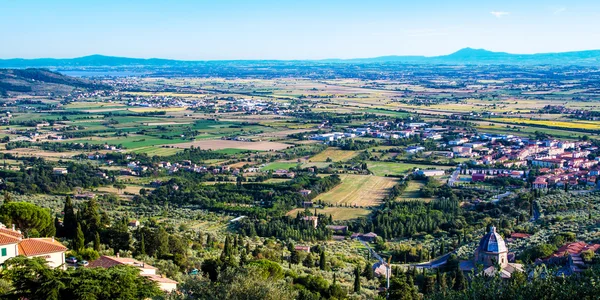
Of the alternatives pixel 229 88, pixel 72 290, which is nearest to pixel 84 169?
pixel 72 290

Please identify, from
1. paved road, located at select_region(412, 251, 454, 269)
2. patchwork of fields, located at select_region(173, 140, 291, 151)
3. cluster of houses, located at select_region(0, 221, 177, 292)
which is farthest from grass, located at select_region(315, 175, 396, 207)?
cluster of houses, located at select_region(0, 221, 177, 292)

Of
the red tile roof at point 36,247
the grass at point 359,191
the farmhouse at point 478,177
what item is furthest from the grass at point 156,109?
the red tile roof at point 36,247

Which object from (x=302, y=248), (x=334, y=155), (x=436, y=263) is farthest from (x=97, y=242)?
(x=334, y=155)

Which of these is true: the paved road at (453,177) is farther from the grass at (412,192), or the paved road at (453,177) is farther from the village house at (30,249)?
the village house at (30,249)

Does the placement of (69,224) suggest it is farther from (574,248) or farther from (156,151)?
(156,151)

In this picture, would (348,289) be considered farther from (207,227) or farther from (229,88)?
(229,88)
